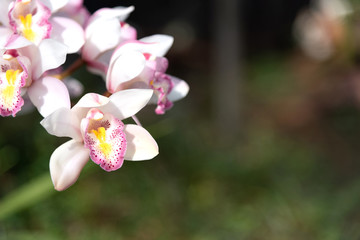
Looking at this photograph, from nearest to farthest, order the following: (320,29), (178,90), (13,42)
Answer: (13,42), (178,90), (320,29)

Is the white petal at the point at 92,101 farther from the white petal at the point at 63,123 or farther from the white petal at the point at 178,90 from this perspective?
the white petal at the point at 178,90

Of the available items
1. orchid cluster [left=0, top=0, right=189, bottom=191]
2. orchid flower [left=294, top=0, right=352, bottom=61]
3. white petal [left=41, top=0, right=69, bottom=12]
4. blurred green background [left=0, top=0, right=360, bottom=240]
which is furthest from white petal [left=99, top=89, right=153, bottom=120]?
orchid flower [left=294, top=0, right=352, bottom=61]

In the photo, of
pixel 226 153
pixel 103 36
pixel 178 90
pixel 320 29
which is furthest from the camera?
pixel 320 29

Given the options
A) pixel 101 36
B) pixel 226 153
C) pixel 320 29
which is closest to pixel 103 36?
pixel 101 36

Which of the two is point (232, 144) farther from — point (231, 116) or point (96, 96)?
point (96, 96)

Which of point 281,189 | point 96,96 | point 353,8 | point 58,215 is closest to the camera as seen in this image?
point 96,96

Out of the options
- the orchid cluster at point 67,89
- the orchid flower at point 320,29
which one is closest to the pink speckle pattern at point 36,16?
the orchid cluster at point 67,89

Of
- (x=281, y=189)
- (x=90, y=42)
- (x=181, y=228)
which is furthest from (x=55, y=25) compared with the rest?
(x=281, y=189)

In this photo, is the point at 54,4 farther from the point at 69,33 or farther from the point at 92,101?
the point at 92,101
